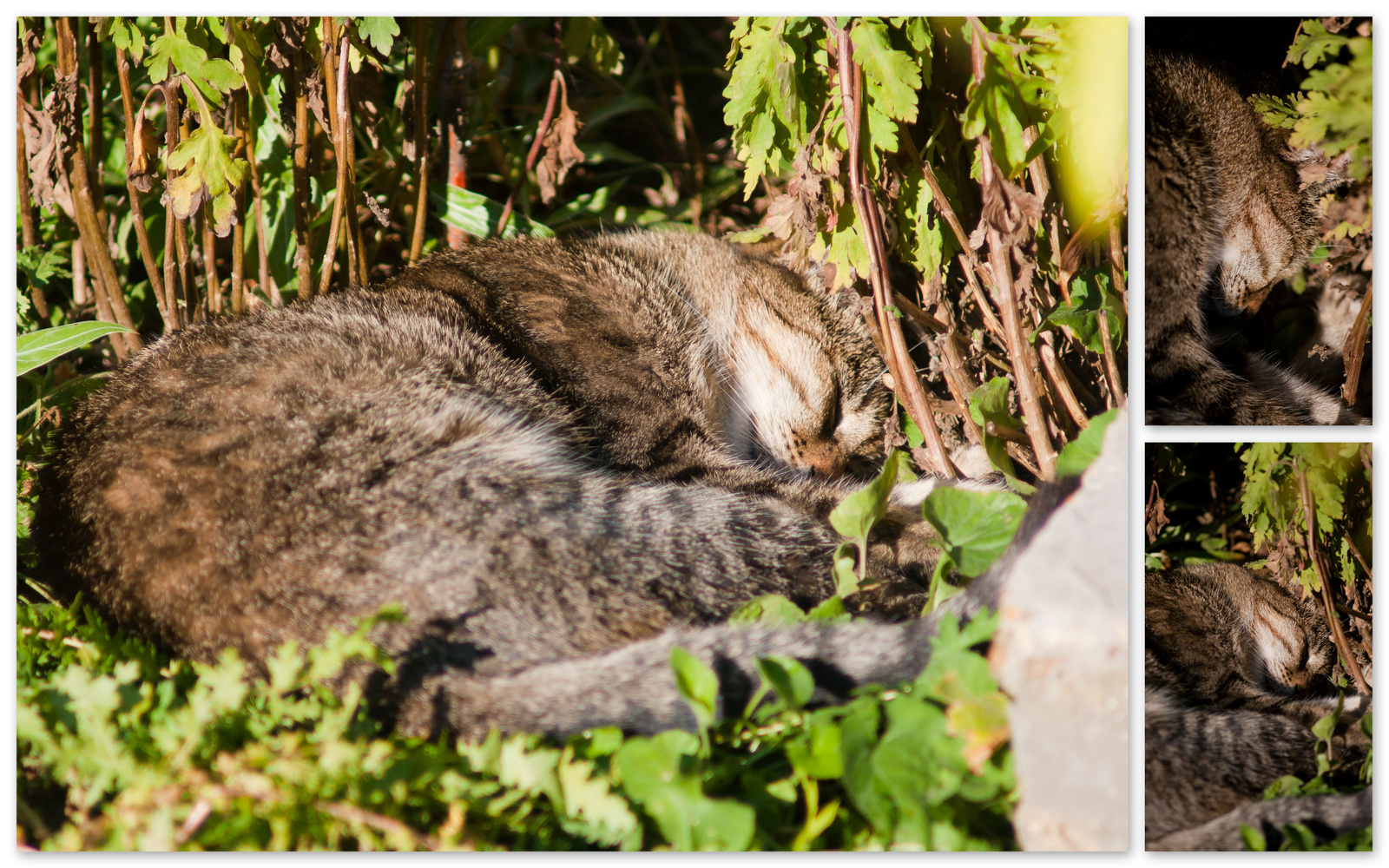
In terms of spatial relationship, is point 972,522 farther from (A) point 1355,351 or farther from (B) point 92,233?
(B) point 92,233

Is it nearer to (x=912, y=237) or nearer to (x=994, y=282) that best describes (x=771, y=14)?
(x=912, y=237)

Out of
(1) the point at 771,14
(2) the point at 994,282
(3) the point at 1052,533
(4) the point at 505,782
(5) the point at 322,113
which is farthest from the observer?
(5) the point at 322,113

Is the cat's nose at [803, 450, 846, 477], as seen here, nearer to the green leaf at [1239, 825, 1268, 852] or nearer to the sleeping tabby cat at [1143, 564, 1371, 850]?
the sleeping tabby cat at [1143, 564, 1371, 850]

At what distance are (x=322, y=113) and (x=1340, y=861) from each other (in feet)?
7.92

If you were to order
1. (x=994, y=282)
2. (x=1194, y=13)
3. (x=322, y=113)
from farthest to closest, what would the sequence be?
1. (x=322, y=113)
2. (x=994, y=282)
3. (x=1194, y=13)

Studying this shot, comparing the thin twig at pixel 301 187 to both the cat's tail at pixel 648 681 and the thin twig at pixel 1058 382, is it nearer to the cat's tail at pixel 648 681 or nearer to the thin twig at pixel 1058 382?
the cat's tail at pixel 648 681

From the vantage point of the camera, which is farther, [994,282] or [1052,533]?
[994,282]

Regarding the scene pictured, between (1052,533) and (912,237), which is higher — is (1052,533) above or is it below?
below

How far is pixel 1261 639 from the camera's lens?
1.73 m

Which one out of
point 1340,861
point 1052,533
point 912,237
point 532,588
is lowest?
point 1340,861

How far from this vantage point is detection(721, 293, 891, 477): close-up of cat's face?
2.27m

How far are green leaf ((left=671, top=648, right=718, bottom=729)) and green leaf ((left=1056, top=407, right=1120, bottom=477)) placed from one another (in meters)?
0.74

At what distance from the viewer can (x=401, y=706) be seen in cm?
144

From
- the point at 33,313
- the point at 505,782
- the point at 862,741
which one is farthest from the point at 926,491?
the point at 33,313
